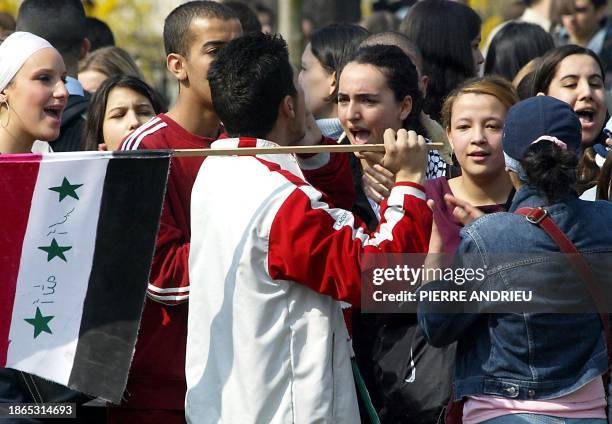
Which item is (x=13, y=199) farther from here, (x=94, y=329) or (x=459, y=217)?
(x=459, y=217)

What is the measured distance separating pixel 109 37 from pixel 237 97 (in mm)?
4932

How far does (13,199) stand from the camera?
415 cm

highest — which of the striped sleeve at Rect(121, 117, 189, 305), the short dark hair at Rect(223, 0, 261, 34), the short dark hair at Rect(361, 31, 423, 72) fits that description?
the short dark hair at Rect(223, 0, 261, 34)

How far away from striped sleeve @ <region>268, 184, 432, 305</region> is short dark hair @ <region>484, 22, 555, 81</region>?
3.45 metres

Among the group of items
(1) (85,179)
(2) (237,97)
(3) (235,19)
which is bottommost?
(1) (85,179)

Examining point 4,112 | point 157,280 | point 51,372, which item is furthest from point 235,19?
point 51,372

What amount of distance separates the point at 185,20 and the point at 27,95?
812 mm

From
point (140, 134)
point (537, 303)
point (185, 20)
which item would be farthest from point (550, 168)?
point (185, 20)

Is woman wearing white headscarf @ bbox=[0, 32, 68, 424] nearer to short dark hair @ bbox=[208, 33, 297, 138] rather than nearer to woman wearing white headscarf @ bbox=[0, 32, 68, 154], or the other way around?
woman wearing white headscarf @ bbox=[0, 32, 68, 154]

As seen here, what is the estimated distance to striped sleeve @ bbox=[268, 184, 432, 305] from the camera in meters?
3.82

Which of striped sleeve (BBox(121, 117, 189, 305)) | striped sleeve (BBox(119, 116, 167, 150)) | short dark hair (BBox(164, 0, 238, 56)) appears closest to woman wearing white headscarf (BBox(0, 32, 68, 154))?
striped sleeve (BBox(119, 116, 167, 150))

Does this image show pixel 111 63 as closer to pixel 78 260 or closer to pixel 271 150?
pixel 78 260

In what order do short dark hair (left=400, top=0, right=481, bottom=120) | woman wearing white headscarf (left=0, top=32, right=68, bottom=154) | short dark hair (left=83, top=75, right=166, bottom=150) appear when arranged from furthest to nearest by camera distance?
short dark hair (left=400, top=0, right=481, bottom=120) → short dark hair (left=83, top=75, right=166, bottom=150) → woman wearing white headscarf (left=0, top=32, right=68, bottom=154)

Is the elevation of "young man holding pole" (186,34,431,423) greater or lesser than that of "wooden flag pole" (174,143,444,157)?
lesser
